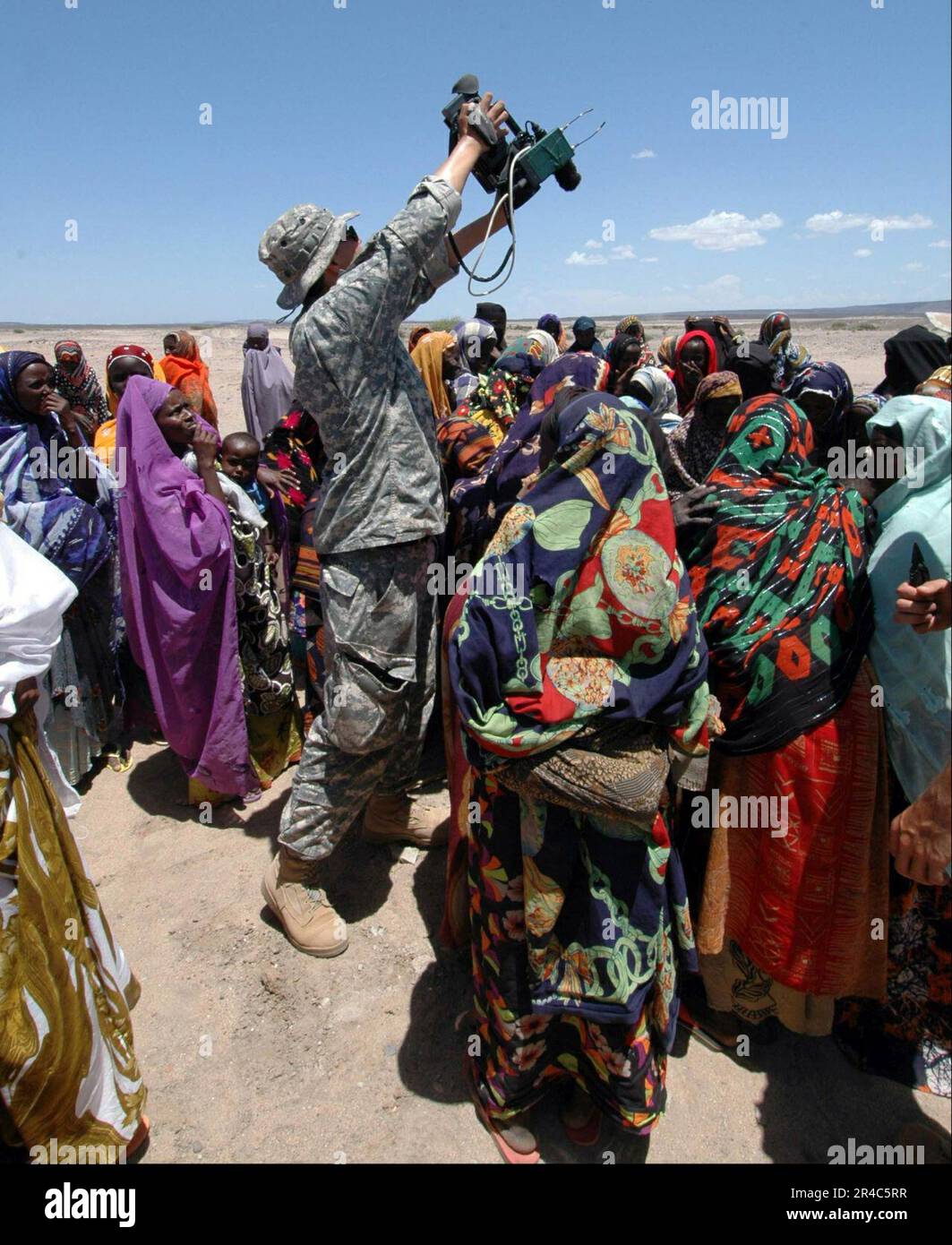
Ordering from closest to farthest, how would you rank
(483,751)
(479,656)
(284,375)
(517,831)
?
(479,656), (483,751), (517,831), (284,375)

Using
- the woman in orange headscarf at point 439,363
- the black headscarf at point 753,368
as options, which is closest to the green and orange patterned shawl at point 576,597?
the black headscarf at point 753,368

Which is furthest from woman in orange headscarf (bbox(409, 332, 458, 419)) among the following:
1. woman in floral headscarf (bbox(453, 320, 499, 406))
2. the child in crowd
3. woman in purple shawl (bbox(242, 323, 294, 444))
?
woman in purple shawl (bbox(242, 323, 294, 444))

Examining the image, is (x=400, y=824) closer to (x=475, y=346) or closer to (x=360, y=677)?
(x=360, y=677)

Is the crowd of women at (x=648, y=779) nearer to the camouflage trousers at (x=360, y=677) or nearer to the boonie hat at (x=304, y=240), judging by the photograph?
the camouflage trousers at (x=360, y=677)

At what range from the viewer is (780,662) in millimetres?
2119

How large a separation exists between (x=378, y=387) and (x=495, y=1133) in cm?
243

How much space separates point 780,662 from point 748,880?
2.42 ft

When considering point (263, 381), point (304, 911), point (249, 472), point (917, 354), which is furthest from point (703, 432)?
point (263, 381)

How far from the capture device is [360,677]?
8.73 ft

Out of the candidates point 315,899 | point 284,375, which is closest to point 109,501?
point 315,899

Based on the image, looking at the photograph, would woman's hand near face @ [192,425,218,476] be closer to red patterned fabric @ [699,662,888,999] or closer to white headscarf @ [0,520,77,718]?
white headscarf @ [0,520,77,718]

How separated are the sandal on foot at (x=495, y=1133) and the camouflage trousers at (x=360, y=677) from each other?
970 mm

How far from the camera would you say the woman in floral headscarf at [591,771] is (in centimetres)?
172
